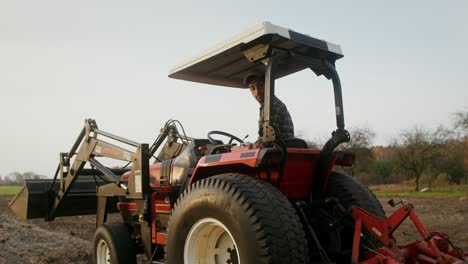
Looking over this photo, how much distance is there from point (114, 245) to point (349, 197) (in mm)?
2798

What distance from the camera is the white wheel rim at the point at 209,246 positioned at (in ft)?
12.4

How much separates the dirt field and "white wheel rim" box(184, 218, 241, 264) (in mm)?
4035

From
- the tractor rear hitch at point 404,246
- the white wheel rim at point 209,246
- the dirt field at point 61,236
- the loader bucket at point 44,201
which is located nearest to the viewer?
the tractor rear hitch at point 404,246

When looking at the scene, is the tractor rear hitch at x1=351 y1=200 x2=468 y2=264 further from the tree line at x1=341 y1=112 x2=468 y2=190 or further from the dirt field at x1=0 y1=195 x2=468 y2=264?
the tree line at x1=341 y1=112 x2=468 y2=190

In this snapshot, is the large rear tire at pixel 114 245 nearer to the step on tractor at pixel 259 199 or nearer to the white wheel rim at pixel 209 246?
the step on tractor at pixel 259 199

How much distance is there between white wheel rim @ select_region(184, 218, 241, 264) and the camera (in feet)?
12.4

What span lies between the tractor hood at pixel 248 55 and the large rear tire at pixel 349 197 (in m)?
1.15

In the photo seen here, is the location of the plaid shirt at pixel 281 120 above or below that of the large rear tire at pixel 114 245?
above

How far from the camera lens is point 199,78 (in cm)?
533

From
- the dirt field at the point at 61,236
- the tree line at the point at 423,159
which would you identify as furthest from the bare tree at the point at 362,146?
the dirt field at the point at 61,236

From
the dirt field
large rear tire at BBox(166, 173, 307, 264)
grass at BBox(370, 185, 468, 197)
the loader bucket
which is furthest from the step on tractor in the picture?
grass at BBox(370, 185, 468, 197)

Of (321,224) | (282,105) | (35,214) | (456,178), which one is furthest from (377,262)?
(456,178)

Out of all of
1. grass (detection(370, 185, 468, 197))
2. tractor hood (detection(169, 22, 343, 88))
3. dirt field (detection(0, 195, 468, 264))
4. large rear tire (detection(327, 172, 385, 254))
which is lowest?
grass (detection(370, 185, 468, 197))

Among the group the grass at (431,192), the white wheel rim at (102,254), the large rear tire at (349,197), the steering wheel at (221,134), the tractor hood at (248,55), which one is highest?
the tractor hood at (248,55)
